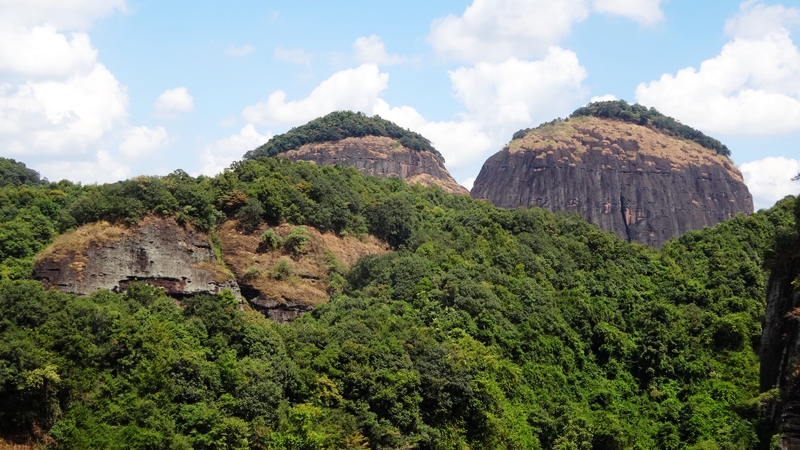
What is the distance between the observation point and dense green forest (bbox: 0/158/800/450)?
96.8ft

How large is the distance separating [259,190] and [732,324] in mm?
26400

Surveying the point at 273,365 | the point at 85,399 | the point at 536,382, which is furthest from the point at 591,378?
the point at 85,399

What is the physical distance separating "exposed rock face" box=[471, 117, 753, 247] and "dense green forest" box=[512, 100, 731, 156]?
1.61m

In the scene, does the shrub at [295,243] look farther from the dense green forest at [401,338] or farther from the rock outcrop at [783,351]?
the rock outcrop at [783,351]

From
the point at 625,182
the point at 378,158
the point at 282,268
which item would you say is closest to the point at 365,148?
the point at 378,158

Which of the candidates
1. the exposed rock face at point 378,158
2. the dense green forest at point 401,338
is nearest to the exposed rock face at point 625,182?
the exposed rock face at point 378,158

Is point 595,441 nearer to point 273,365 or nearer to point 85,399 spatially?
point 273,365

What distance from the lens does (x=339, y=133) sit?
9044 cm

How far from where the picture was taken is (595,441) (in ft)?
122

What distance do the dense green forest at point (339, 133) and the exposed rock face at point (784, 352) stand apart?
190ft

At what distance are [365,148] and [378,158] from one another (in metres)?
1.94

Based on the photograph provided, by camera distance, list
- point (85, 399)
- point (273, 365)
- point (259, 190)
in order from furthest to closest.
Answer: point (259, 190) < point (273, 365) < point (85, 399)

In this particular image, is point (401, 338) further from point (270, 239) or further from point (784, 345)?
point (784, 345)

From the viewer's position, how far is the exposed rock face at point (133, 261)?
39250 millimetres
